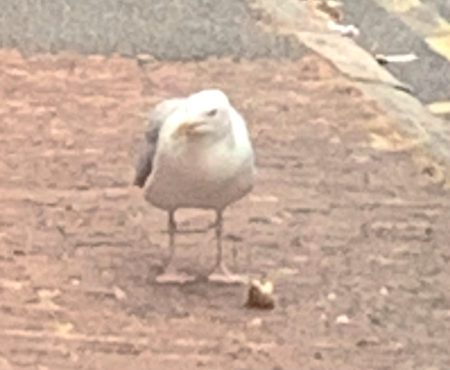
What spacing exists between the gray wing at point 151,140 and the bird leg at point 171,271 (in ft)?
0.27

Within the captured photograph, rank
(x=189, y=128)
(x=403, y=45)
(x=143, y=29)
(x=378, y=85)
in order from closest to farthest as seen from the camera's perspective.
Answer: (x=189, y=128)
(x=378, y=85)
(x=143, y=29)
(x=403, y=45)

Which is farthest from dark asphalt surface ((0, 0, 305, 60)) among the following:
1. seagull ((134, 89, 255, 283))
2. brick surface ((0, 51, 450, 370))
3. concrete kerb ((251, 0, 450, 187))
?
seagull ((134, 89, 255, 283))

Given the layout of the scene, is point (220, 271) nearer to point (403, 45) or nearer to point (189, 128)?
point (189, 128)

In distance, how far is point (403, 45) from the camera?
187 inches

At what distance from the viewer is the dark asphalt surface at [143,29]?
4.24 meters

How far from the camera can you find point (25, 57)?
411cm

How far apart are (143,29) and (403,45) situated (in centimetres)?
76

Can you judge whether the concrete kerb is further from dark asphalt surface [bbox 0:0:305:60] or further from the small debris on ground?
the small debris on ground

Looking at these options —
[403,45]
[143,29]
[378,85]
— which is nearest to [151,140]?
[378,85]

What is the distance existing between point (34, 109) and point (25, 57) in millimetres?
411

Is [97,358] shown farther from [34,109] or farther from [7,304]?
[34,109]

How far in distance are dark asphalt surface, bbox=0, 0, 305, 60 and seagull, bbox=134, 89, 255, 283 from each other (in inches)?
55.1

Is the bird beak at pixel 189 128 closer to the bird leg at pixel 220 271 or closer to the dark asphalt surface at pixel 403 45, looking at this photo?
the bird leg at pixel 220 271

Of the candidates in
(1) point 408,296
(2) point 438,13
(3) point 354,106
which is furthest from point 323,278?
(2) point 438,13
